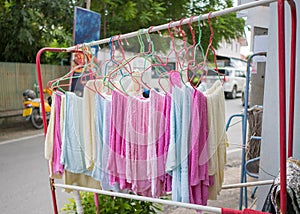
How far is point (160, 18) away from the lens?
28.0 feet

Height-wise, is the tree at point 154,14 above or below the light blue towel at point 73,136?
above

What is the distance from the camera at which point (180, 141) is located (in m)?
1.47

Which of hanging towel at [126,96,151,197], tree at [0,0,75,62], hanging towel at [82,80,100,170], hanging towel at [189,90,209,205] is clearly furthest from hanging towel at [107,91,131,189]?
tree at [0,0,75,62]

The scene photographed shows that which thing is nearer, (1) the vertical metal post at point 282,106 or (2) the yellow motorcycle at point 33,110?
(1) the vertical metal post at point 282,106

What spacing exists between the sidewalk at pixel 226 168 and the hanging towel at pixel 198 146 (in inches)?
60.8

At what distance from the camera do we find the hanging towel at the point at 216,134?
1474mm

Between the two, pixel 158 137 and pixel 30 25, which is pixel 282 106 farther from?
pixel 30 25

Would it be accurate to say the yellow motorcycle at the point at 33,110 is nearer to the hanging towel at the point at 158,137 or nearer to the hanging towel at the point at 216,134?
the hanging towel at the point at 158,137

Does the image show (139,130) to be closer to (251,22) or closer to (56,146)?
(56,146)

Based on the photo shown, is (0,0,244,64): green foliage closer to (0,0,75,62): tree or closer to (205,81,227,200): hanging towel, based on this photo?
(0,0,75,62): tree

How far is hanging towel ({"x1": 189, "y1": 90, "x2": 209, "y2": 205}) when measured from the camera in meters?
1.43

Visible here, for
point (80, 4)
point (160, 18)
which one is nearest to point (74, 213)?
point (80, 4)

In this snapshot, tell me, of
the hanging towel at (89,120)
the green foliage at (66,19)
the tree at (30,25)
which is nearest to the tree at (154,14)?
the green foliage at (66,19)

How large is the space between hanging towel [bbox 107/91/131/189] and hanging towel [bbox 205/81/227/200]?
1.49 ft
